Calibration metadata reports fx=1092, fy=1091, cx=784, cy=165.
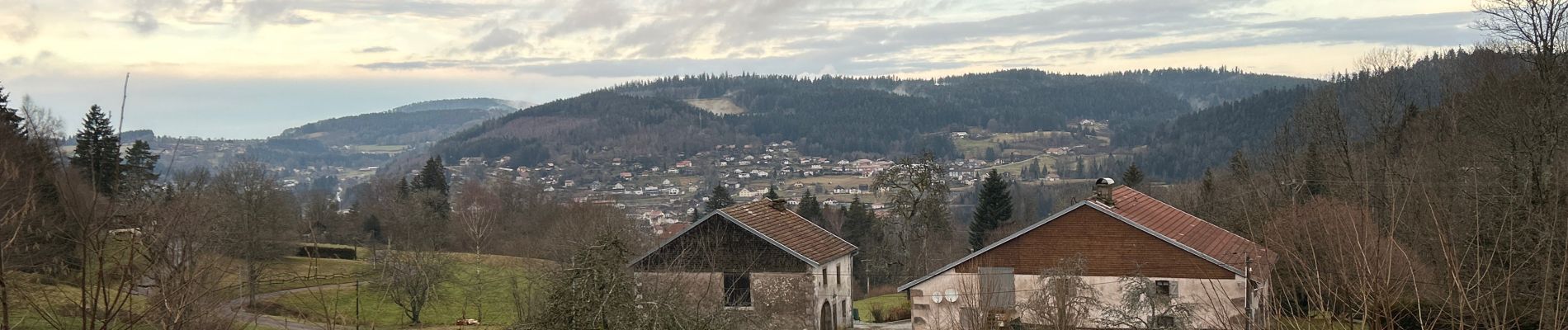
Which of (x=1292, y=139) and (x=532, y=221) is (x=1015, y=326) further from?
(x=532, y=221)

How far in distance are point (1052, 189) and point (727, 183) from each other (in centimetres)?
6436

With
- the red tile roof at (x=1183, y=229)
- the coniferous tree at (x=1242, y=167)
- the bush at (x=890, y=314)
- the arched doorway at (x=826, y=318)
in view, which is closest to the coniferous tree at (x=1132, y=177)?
the coniferous tree at (x=1242, y=167)

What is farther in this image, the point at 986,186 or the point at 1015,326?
the point at 986,186

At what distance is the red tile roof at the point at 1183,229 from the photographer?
1009 inches

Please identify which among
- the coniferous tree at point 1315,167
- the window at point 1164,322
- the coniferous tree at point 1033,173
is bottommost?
the coniferous tree at point 1033,173

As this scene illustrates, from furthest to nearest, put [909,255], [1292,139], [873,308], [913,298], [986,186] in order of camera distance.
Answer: [986,186]
[909,255]
[1292,139]
[873,308]
[913,298]

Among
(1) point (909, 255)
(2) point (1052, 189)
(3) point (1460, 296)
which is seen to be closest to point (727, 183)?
(2) point (1052, 189)

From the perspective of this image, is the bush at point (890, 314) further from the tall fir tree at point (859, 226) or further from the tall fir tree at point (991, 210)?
the tall fir tree at point (859, 226)

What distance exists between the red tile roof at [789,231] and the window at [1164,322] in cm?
875

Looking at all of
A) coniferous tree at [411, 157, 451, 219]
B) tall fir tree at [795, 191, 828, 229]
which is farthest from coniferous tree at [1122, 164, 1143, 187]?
coniferous tree at [411, 157, 451, 219]

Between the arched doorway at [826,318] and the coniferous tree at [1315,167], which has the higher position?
the coniferous tree at [1315,167]

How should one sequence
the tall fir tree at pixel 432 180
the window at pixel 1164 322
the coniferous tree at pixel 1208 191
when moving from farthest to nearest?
1. the tall fir tree at pixel 432 180
2. the coniferous tree at pixel 1208 191
3. the window at pixel 1164 322

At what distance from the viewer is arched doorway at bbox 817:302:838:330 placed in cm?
2931

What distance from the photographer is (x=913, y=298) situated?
27.5 meters
